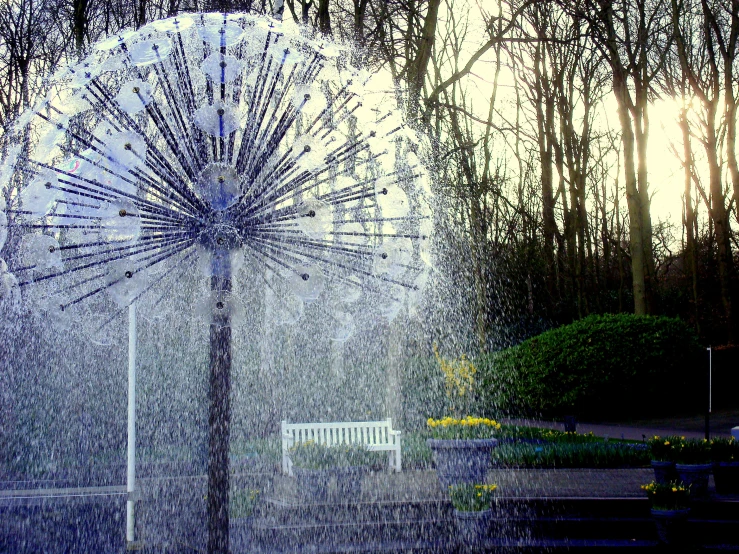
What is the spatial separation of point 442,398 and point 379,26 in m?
7.63

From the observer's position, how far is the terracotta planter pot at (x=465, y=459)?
9.84 metres

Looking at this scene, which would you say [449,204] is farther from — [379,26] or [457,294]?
[457,294]

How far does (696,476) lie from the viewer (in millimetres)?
9992

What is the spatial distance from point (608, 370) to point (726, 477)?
9297 millimetres

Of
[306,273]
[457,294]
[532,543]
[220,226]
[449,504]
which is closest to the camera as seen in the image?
[220,226]

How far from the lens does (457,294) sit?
76.9 feet

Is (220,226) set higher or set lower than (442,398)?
higher

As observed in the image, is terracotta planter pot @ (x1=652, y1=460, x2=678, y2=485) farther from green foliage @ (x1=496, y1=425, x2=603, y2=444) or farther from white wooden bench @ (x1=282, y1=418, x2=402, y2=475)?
green foliage @ (x1=496, y1=425, x2=603, y2=444)

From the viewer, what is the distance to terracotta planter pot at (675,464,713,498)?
9922 mm

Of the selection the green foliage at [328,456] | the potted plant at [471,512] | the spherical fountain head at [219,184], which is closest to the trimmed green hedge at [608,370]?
the green foliage at [328,456]

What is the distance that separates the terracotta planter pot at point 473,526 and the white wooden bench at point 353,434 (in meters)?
3.67

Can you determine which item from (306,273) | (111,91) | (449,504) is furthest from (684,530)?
(111,91)

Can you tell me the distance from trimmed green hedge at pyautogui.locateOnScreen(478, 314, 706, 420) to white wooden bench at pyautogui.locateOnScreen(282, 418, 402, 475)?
8335 mm

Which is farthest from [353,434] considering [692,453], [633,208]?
[633,208]
